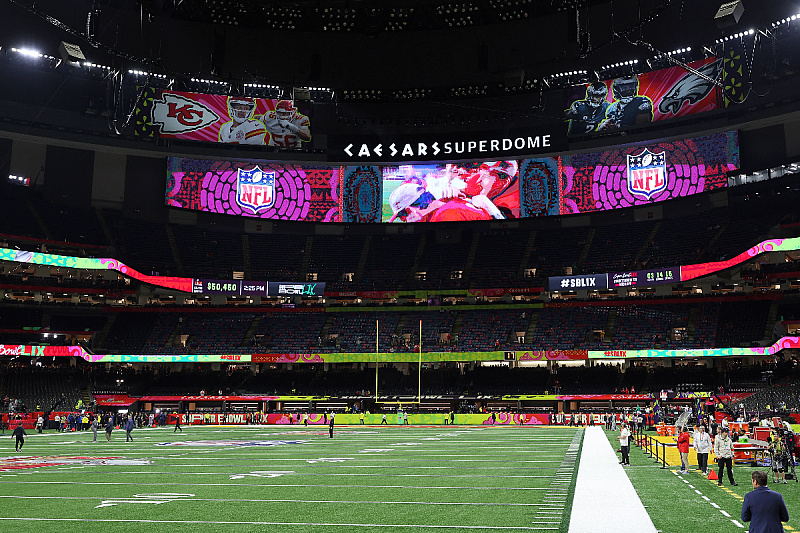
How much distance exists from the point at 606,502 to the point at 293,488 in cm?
728

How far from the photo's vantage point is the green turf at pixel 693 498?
1173cm

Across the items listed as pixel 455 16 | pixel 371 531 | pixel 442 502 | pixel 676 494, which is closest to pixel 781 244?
pixel 455 16

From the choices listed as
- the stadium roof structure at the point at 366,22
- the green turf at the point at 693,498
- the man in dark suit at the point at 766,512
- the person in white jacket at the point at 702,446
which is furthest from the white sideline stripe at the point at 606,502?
the stadium roof structure at the point at 366,22

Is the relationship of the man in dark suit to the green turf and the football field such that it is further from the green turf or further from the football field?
the football field

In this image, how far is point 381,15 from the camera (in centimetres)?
4544

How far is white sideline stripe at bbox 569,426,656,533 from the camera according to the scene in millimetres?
11031

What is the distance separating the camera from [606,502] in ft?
44.7

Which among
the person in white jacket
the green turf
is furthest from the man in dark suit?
the person in white jacket

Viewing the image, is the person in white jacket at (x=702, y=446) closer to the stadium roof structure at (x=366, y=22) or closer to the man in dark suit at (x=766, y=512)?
the man in dark suit at (x=766, y=512)

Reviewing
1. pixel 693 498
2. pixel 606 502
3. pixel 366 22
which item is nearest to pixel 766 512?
pixel 606 502

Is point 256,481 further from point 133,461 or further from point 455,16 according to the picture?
point 455,16

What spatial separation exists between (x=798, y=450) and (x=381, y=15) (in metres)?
35.0

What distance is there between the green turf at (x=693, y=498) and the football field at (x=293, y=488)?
1.68m

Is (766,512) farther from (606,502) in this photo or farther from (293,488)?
(293,488)
